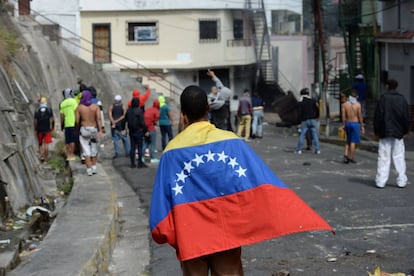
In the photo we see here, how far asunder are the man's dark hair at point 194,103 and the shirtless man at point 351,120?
38.7 ft

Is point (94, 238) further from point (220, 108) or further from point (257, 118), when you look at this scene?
point (257, 118)

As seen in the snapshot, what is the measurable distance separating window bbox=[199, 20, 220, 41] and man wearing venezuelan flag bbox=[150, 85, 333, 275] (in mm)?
38159

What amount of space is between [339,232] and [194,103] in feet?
15.5

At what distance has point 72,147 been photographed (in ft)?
57.0

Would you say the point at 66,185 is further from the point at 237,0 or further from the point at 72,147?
the point at 237,0

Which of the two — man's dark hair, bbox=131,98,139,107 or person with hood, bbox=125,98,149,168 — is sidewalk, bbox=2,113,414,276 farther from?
man's dark hair, bbox=131,98,139,107

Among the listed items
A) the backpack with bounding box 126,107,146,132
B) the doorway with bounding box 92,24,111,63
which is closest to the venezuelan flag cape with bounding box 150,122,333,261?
the backpack with bounding box 126,107,146,132

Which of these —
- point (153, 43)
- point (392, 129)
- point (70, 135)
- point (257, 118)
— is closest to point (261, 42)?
point (153, 43)

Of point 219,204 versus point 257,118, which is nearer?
point 219,204

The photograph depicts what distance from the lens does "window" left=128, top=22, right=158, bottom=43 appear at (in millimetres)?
42375

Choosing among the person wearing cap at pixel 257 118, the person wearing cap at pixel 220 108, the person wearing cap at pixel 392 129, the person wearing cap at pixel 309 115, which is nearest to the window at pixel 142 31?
the person wearing cap at pixel 257 118

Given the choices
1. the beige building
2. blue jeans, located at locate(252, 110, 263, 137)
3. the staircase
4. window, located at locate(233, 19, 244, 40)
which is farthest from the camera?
the staircase

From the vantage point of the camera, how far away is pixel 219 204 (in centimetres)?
515

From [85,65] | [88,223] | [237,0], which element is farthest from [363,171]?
[237,0]
